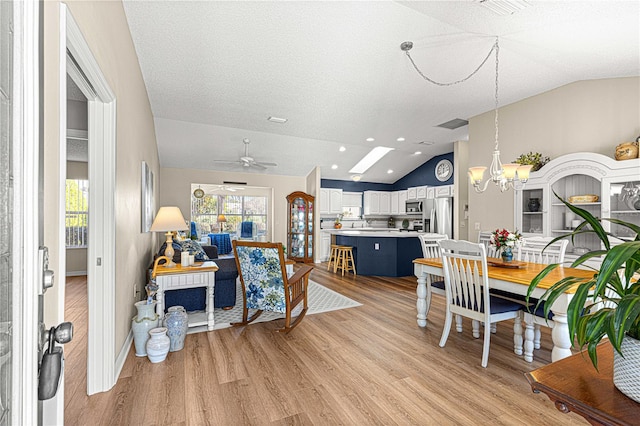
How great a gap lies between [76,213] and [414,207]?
811 centimetres

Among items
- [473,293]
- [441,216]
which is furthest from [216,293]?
[441,216]

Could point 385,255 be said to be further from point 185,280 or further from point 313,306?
point 185,280

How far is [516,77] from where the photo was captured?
3.88 meters

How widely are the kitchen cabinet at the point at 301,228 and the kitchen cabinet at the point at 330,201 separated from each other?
457 mm

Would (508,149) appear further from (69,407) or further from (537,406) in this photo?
(69,407)

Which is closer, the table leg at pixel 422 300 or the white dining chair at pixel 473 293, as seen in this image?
the white dining chair at pixel 473 293

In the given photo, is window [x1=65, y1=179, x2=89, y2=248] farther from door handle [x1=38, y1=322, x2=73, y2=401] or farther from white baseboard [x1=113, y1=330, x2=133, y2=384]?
door handle [x1=38, y1=322, x2=73, y2=401]

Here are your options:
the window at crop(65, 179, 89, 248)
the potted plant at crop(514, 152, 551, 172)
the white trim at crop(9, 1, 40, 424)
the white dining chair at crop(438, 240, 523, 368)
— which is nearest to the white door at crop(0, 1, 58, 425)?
the white trim at crop(9, 1, 40, 424)

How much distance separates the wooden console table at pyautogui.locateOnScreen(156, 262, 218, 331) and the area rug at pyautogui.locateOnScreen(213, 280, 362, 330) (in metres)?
0.27

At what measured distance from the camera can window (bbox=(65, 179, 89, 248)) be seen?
6.49 metres

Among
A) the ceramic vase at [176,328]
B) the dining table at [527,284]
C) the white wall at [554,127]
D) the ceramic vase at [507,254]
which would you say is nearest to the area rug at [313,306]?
the ceramic vase at [176,328]

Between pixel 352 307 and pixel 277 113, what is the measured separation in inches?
129

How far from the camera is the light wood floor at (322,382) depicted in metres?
1.92

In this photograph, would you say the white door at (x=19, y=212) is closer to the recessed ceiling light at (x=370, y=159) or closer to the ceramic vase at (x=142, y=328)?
the ceramic vase at (x=142, y=328)
